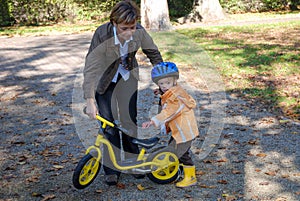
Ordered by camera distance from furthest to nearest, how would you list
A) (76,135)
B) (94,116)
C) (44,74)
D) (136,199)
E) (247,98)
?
(44,74) < (247,98) < (76,135) < (136,199) < (94,116)

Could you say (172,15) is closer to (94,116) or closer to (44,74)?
(44,74)

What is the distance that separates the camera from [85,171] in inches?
163

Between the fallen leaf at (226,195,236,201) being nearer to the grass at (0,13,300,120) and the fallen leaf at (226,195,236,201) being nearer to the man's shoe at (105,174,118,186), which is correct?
the man's shoe at (105,174,118,186)

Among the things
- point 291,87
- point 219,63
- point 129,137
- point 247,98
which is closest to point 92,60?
point 129,137

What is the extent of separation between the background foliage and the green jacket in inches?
→ 677

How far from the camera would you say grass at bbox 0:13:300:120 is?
8398 mm

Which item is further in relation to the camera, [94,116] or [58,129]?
[58,129]

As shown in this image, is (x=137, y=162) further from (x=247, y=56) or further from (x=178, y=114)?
(x=247, y=56)

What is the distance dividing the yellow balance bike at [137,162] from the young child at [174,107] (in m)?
0.17

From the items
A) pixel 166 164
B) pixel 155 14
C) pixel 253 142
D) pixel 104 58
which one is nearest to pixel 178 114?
pixel 166 164

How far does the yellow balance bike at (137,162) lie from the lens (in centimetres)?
410

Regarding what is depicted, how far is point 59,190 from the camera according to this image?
4.41 meters

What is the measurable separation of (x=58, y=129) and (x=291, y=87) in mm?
4669

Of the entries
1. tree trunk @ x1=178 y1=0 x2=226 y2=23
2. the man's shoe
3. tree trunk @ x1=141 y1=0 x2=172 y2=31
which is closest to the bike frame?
the man's shoe
